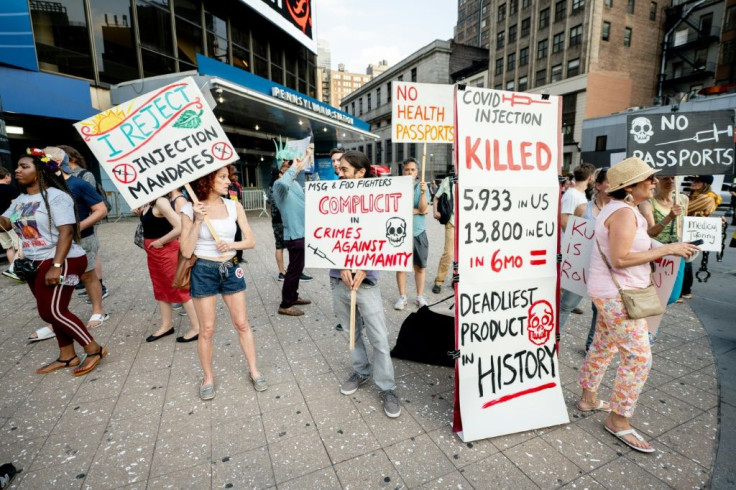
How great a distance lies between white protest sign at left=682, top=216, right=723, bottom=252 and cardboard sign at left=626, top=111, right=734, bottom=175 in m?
0.53

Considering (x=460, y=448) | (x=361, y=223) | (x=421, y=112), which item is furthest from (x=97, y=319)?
(x=421, y=112)

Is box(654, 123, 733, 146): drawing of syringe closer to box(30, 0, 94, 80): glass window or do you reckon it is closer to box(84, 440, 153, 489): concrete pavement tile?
box(84, 440, 153, 489): concrete pavement tile

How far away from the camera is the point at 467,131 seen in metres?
2.27

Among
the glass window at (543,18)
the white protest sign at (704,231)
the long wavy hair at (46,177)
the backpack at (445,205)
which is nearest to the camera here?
the white protest sign at (704,231)

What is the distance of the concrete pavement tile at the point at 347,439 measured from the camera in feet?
7.63

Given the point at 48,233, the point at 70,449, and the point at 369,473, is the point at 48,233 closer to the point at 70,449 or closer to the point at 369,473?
the point at 70,449

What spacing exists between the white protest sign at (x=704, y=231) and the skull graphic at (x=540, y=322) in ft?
4.68

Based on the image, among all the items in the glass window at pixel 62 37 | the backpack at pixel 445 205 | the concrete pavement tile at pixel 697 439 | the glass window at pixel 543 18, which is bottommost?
the concrete pavement tile at pixel 697 439

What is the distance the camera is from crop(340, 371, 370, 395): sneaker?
297 cm

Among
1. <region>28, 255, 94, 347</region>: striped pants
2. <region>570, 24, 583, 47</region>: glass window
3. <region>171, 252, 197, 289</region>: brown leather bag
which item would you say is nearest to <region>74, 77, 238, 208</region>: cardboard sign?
<region>171, 252, 197, 289</region>: brown leather bag

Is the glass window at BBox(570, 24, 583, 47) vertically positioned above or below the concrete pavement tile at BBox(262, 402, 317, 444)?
above

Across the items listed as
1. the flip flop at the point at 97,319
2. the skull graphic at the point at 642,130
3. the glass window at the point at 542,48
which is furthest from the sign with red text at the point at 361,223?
the glass window at the point at 542,48

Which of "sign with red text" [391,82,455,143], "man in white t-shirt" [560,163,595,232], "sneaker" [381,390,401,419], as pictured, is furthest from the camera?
"man in white t-shirt" [560,163,595,232]

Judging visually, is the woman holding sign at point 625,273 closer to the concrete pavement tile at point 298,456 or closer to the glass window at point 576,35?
the concrete pavement tile at point 298,456
